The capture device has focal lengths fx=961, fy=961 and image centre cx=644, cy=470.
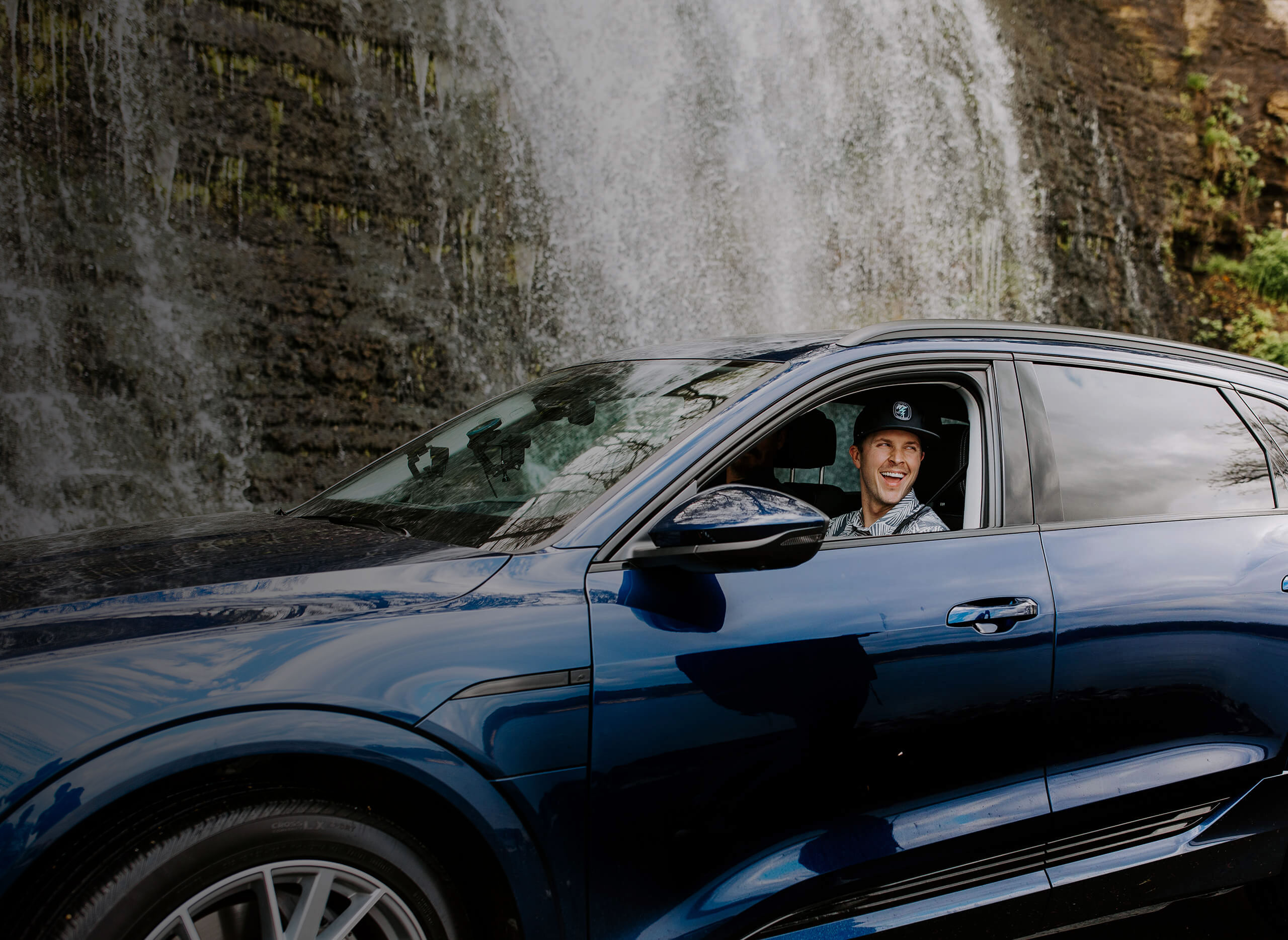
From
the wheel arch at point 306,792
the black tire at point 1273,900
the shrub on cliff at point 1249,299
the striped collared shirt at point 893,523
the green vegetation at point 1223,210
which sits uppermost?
the green vegetation at point 1223,210

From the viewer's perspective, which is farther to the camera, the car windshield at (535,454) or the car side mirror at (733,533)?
the car windshield at (535,454)

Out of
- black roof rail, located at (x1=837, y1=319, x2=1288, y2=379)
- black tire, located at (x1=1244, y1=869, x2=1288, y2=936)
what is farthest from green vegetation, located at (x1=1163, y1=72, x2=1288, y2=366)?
black tire, located at (x1=1244, y1=869, x2=1288, y2=936)

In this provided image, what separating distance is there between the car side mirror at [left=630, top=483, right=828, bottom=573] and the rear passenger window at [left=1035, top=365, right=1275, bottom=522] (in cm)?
92

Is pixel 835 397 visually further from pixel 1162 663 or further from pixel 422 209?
pixel 422 209

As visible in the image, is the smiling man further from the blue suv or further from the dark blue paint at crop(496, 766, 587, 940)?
the dark blue paint at crop(496, 766, 587, 940)

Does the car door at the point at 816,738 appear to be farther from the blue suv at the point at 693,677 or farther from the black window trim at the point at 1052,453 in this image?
the black window trim at the point at 1052,453

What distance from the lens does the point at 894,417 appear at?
2.78m

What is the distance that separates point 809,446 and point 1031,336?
961 mm

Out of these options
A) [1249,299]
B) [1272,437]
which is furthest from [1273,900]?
[1249,299]

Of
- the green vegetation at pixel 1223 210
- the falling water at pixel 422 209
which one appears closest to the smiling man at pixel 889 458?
the falling water at pixel 422 209

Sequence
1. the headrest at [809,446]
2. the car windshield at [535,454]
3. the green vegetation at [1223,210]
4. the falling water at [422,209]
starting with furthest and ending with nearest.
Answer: the green vegetation at [1223,210] → the falling water at [422,209] → the headrest at [809,446] → the car windshield at [535,454]

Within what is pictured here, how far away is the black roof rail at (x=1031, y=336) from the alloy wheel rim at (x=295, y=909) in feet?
5.28

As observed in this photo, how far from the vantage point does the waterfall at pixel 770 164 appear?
1214 centimetres

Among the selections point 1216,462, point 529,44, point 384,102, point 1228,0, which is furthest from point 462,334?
point 1228,0
